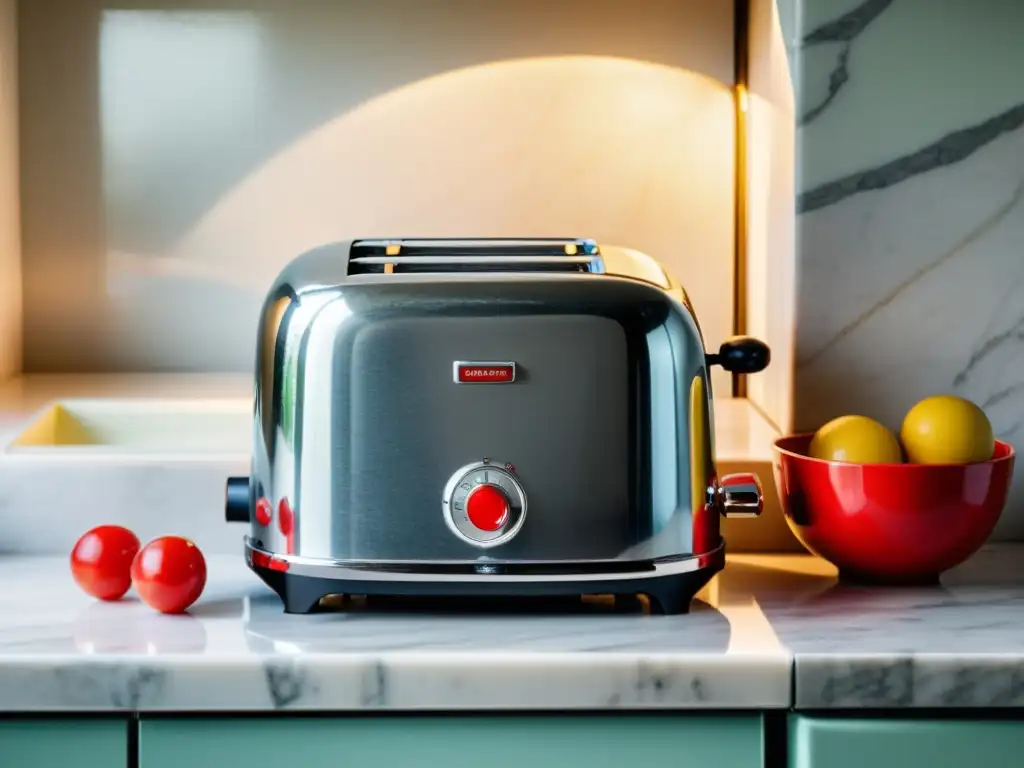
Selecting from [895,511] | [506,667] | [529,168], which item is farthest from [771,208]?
[506,667]

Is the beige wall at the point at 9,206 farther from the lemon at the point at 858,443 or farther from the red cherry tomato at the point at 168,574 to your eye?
the lemon at the point at 858,443

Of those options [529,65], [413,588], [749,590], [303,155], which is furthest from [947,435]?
[303,155]

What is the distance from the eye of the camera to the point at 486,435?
1026mm

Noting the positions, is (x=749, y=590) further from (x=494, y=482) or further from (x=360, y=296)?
(x=360, y=296)

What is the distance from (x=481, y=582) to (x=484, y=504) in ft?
0.21

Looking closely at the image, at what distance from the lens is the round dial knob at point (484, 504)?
102 cm

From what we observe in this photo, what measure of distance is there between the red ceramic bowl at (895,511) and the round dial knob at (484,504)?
0.26m

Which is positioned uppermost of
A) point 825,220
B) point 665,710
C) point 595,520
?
point 825,220

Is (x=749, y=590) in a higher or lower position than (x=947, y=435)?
lower

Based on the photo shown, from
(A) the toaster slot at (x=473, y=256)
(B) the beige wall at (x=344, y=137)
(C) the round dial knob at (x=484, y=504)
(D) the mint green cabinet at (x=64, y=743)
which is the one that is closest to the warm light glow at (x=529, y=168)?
(B) the beige wall at (x=344, y=137)

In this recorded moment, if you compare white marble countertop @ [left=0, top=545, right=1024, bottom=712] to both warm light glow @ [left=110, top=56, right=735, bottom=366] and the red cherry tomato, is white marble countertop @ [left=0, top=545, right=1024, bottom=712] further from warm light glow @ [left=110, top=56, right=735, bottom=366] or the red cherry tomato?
warm light glow @ [left=110, top=56, right=735, bottom=366]

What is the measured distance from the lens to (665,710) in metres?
0.98

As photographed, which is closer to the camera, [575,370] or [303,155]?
[575,370]

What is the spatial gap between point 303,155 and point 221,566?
61 cm
